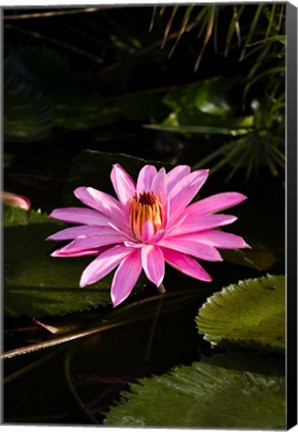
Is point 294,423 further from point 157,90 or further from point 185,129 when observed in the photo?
point 157,90

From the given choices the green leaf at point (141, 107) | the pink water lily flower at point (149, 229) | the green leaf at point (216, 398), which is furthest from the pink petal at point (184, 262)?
the green leaf at point (141, 107)

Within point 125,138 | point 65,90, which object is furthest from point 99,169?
point 65,90

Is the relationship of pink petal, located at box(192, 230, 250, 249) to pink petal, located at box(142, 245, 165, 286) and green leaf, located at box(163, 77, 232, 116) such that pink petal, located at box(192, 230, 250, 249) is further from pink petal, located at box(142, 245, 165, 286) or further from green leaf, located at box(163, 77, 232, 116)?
green leaf, located at box(163, 77, 232, 116)

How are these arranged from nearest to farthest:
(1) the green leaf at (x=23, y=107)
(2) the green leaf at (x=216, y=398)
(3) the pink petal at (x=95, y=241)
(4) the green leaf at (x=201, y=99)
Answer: (2) the green leaf at (x=216, y=398) → (3) the pink petal at (x=95, y=241) → (4) the green leaf at (x=201, y=99) → (1) the green leaf at (x=23, y=107)

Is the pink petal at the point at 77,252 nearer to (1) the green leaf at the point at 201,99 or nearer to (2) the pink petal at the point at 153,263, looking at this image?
(2) the pink petal at the point at 153,263

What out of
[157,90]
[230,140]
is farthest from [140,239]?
[157,90]

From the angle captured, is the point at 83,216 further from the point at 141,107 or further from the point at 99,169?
the point at 141,107
